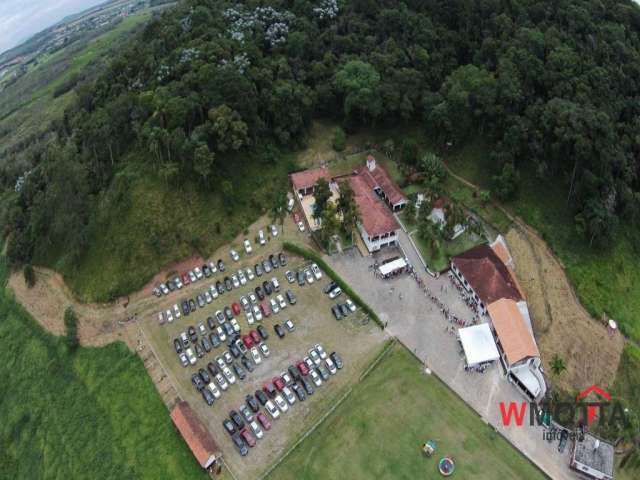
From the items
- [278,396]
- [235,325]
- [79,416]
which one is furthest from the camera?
[235,325]

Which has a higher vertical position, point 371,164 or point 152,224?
point 152,224

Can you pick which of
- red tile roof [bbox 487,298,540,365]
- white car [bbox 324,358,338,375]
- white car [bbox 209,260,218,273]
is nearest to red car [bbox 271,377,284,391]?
white car [bbox 324,358,338,375]

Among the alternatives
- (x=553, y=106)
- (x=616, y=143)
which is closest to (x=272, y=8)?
(x=553, y=106)

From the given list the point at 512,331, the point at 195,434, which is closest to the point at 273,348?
the point at 195,434

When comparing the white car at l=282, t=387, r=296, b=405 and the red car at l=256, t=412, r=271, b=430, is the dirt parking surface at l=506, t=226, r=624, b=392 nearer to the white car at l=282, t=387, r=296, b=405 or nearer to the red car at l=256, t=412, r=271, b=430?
the white car at l=282, t=387, r=296, b=405

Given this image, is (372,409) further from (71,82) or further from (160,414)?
(71,82)

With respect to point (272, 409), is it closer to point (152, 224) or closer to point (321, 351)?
point (321, 351)

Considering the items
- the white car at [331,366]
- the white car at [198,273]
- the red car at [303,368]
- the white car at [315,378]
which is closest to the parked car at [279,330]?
the red car at [303,368]
